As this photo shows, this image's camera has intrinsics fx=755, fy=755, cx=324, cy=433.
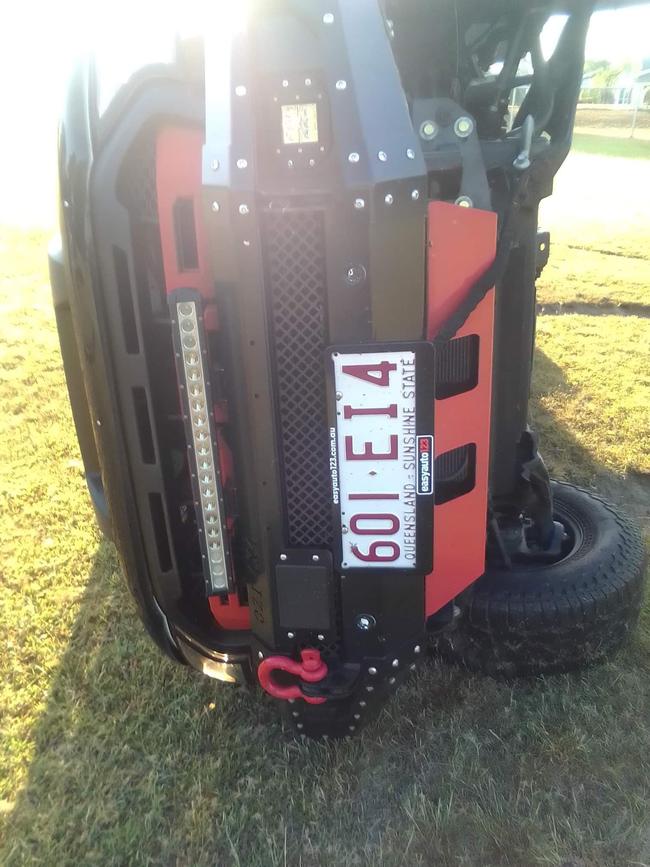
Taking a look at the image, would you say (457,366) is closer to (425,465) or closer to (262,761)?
(425,465)

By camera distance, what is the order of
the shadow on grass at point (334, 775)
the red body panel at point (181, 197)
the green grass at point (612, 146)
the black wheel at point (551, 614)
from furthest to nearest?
the green grass at point (612, 146) < the black wheel at point (551, 614) < the shadow on grass at point (334, 775) < the red body panel at point (181, 197)

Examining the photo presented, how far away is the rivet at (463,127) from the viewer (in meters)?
2.01

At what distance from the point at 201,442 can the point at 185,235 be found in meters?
0.48

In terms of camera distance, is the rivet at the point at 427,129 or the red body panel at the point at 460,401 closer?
the red body panel at the point at 460,401

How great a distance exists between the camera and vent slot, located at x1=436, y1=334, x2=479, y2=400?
196 centimetres

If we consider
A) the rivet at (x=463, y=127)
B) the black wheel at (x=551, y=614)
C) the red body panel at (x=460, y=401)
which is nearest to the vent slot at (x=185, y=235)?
the red body panel at (x=460, y=401)

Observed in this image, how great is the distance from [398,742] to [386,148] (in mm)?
1754

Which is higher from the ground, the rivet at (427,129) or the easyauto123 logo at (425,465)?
the rivet at (427,129)

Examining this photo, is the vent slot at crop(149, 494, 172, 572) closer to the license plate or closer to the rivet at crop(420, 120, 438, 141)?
the license plate

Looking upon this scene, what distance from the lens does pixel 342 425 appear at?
70.1 inches

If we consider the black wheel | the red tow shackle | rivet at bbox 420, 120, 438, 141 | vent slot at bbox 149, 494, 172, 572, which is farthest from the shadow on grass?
rivet at bbox 420, 120, 438, 141

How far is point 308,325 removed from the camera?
1.74 m

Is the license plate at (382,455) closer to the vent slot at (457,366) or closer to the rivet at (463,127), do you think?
the vent slot at (457,366)

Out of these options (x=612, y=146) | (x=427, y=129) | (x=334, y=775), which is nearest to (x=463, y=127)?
(x=427, y=129)
